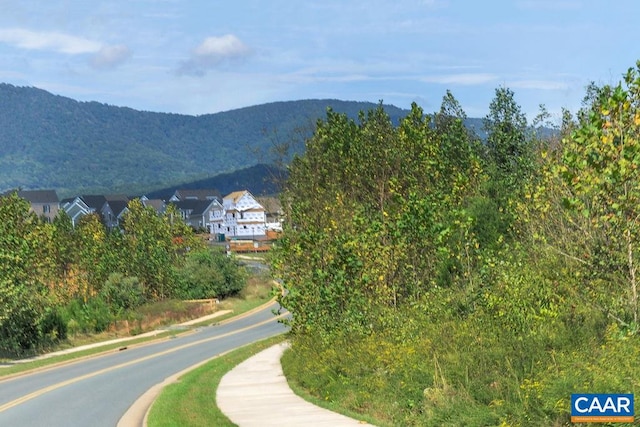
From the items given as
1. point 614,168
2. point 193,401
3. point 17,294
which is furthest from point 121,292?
point 614,168

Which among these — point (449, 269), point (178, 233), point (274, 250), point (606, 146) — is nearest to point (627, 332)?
point (606, 146)

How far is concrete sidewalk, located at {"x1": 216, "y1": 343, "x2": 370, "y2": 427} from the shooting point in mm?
17016

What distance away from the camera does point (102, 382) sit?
93.9 ft

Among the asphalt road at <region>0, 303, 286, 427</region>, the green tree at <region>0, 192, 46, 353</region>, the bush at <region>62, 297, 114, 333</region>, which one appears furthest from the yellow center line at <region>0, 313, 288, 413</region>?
the bush at <region>62, 297, 114, 333</region>

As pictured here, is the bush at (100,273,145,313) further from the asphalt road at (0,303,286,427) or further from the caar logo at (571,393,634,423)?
the caar logo at (571,393,634,423)

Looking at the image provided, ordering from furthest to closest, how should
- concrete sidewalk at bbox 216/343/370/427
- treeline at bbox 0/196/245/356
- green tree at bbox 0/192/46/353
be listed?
1. treeline at bbox 0/196/245/356
2. green tree at bbox 0/192/46/353
3. concrete sidewalk at bbox 216/343/370/427

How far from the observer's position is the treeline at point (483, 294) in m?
13.4

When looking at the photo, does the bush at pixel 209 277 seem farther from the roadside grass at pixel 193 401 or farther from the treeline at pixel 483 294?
the roadside grass at pixel 193 401

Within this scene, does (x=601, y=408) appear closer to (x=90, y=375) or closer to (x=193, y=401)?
(x=193, y=401)

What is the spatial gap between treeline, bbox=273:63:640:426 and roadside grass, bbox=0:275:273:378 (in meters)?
8.86

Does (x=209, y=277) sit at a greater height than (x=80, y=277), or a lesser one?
lesser

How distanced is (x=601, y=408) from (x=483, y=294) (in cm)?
770

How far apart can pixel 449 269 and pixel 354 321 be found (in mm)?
3241

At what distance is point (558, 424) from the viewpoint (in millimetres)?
13039
